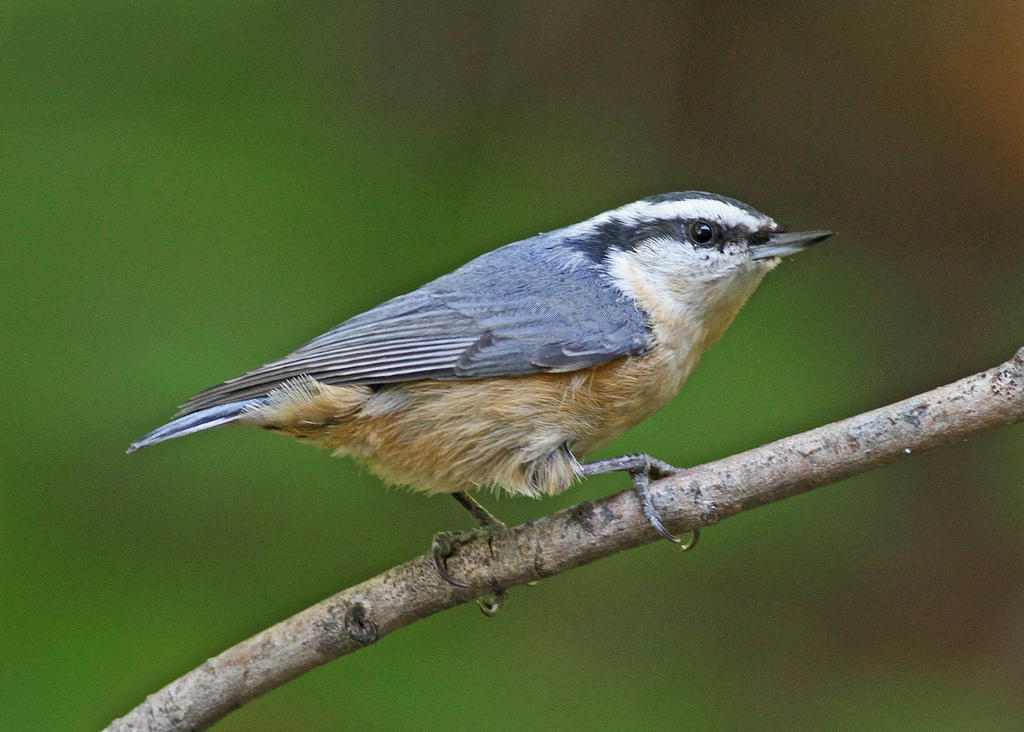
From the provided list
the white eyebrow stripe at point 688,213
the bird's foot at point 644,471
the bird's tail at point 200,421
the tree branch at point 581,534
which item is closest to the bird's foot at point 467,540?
the tree branch at point 581,534

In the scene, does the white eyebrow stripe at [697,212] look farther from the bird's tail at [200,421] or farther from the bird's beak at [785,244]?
the bird's tail at [200,421]

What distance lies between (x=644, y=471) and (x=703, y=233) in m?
0.57

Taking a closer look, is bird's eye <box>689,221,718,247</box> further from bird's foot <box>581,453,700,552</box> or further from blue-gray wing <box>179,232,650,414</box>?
bird's foot <box>581,453,700,552</box>

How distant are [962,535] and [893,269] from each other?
73 centimetres

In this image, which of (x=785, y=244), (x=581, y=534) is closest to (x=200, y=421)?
(x=581, y=534)

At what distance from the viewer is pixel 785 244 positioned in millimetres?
2045

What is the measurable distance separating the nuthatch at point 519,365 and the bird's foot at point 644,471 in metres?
0.01

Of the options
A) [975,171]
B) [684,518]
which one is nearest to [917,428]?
[684,518]

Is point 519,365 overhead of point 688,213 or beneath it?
beneath

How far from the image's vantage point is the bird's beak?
78.5 inches

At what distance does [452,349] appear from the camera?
2.08 metres

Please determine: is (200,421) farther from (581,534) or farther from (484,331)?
(581,534)

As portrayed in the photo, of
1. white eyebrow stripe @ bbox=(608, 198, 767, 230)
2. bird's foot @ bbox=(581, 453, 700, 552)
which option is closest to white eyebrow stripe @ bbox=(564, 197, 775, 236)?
white eyebrow stripe @ bbox=(608, 198, 767, 230)

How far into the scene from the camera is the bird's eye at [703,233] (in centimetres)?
213
